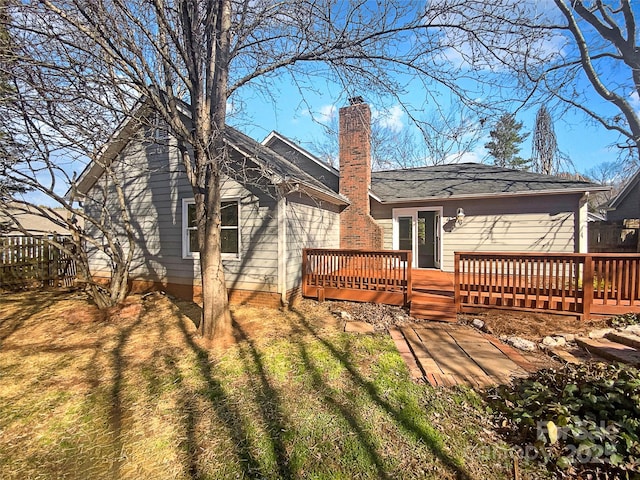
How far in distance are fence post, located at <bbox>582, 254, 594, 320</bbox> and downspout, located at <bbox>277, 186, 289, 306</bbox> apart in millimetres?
5834

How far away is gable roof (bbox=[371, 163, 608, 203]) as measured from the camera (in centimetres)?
811

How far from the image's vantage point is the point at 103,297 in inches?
257

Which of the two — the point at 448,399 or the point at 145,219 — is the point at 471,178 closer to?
the point at 448,399

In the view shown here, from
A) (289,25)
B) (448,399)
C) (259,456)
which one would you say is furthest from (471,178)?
(259,456)

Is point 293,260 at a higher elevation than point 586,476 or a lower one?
higher

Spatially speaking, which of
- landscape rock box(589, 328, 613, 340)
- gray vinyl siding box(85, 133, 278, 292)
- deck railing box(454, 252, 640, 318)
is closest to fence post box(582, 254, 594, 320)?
A: deck railing box(454, 252, 640, 318)

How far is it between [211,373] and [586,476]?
12.6 feet

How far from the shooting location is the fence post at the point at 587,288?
5.18 meters

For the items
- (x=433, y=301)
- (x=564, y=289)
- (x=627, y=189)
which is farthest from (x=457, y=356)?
(x=627, y=189)

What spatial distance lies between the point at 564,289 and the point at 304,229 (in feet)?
18.8

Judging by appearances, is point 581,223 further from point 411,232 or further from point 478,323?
point 478,323

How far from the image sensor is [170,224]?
809 centimetres

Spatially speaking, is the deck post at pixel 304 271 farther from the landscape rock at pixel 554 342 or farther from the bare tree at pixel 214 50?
the landscape rock at pixel 554 342

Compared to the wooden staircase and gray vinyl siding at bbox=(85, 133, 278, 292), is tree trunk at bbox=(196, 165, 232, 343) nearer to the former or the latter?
gray vinyl siding at bbox=(85, 133, 278, 292)
